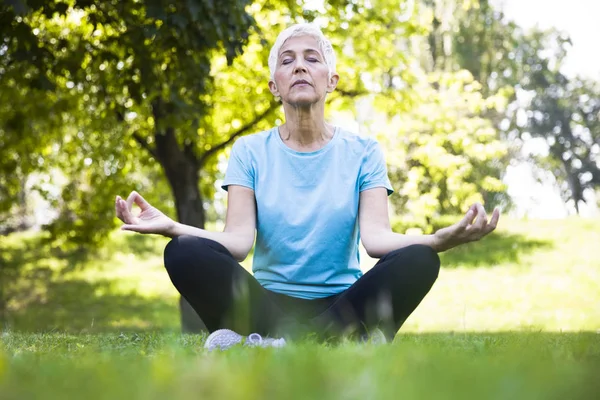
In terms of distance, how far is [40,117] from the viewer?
402 inches

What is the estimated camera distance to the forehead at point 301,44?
13.1 feet

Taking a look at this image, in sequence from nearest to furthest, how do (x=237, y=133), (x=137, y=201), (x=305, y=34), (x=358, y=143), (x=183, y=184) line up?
(x=137, y=201), (x=305, y=34), (x=358, y=143), (x=183, y=184), (x=237, y=133)

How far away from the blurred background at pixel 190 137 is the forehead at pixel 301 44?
1757mm

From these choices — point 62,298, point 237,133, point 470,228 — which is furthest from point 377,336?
point 62,298

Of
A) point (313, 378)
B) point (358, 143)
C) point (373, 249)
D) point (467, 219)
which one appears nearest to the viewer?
point (313, 378)

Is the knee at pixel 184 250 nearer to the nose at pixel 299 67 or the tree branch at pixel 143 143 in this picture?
the nose at pixel 299 67

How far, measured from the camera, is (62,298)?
49.8ft

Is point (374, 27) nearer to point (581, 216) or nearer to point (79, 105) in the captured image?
point (79, 105)

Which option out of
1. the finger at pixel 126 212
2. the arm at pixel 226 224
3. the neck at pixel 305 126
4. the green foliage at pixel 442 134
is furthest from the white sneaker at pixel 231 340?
the green foliage at pixel 442 134

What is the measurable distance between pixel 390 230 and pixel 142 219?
130 cm

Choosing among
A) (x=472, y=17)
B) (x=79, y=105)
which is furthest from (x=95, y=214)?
(x=472, y=17)

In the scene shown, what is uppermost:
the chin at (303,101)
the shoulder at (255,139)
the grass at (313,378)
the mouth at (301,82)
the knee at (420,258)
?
the mouth at (301,82)

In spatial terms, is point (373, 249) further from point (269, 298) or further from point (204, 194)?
point (204, 194)

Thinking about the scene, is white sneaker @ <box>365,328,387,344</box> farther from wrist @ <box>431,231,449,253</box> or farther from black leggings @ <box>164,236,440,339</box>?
wrist @ <box>431,231,449,253</box>
